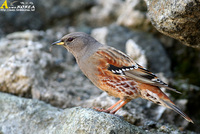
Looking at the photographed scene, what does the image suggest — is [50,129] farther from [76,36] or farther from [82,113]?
[76,36]

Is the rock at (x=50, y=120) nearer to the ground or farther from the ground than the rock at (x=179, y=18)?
nearer to the ground

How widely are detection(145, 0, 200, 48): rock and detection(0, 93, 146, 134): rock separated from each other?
1.46 metres

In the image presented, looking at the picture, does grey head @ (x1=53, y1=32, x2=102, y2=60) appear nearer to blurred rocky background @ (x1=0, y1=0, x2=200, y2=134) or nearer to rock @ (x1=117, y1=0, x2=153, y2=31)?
blurred rocky background @ (x1=0, y1=0, x2=200, y2=134)

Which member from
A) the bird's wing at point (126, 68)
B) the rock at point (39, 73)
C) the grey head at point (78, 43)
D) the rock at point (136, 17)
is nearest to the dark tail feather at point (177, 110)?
the bird's wing at point (126, 68)

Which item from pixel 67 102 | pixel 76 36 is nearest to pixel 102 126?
pixel 67 102

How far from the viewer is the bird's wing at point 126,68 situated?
3.96 m

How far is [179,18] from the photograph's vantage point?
3361mm

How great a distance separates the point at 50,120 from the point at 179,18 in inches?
96.2

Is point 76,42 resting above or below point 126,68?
above

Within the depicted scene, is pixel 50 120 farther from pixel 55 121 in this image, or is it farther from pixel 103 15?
pixel 103 15

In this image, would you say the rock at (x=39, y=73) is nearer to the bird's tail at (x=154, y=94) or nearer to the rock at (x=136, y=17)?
the bird's tail at (x=154, y=94)

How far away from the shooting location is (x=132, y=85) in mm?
3988

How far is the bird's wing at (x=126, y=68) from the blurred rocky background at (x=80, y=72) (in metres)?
0.67

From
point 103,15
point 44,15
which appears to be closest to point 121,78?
point 103,15
